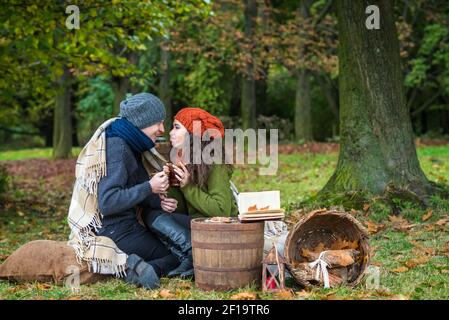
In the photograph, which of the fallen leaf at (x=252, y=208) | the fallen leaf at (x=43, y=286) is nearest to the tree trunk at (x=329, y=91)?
the fallen leaf at (x=252, y=208)

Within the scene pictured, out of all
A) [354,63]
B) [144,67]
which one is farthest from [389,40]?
[144,67]

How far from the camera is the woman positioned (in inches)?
201

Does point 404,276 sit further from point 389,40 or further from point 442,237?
point 389,40

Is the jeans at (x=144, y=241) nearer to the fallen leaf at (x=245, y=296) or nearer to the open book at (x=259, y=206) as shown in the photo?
the open book at (x=259, y=206)

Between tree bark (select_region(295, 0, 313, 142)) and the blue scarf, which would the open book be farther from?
tree bark (select_region(295, 0, 313, 142))

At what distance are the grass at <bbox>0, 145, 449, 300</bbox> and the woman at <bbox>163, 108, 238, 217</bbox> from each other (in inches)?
25.1

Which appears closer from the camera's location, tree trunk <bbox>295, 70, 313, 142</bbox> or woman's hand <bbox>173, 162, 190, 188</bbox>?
woman's hand <bbox>173, 162, 190, 188</bbox>

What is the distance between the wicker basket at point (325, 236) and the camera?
477cm

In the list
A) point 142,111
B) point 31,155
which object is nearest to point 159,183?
point 142,111

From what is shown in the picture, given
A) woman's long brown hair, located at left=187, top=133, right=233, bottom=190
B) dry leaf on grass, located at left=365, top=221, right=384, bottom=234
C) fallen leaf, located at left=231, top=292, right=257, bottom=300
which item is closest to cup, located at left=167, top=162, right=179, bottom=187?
woman's long brown hair, located at left=187, top=133, right=233, bottom=190

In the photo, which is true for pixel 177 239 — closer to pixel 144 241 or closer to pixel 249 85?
pixel 144 241
